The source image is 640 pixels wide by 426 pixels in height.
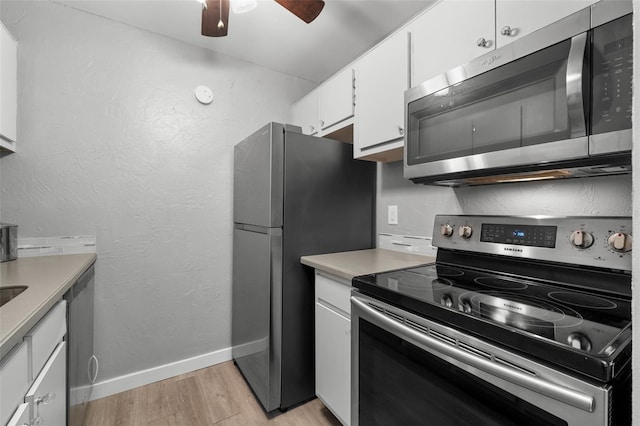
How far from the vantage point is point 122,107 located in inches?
73.2

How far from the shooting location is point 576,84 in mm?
803

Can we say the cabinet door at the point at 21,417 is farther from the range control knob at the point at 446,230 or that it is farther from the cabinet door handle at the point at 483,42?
the cabinet door handle at the point at 483,42

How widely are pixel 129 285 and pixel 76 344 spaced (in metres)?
0.55

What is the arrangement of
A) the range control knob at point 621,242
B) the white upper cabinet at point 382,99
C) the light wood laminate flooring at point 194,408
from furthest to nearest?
the light wood laminate flooring at point 194,408, the white upper cabinet at point 382,99, the range control knob at point 621,242

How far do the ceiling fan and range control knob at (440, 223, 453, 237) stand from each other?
122 cm

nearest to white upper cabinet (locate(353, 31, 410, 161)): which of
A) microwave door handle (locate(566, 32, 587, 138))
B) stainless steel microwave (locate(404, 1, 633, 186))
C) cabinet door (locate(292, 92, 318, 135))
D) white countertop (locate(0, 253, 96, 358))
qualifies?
stainless steel microwave (locate(404, 1, 633, 186))

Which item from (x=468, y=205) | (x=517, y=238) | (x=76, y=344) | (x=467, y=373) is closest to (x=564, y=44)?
(x=517, y=238)

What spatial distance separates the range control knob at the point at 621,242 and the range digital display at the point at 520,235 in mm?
156

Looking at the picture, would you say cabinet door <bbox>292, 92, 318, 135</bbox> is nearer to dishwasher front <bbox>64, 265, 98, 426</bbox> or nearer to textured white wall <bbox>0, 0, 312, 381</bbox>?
textured white wall <bbox>0, 0, 312, 381</bbox>

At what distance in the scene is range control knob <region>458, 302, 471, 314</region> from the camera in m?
0.78

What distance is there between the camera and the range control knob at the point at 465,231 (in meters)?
1.31

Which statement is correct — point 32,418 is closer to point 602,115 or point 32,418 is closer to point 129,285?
point 129,285

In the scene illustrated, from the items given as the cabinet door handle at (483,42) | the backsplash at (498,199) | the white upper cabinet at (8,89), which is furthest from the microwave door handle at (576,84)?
the white upper cabinet at (8,89)

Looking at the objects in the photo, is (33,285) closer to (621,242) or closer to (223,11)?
(223,11)
